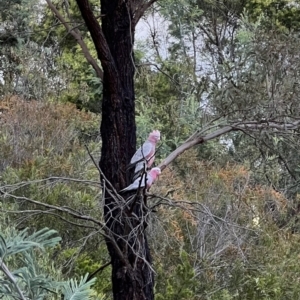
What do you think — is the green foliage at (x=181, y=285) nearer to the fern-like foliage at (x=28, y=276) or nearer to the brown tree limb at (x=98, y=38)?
the brown tree limb at (x=98, y=38)

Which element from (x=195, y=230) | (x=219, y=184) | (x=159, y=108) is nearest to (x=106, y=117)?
(x=195, y=230)

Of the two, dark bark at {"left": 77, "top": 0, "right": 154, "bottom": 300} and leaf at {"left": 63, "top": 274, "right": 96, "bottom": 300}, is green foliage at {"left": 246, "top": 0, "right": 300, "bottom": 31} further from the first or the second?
leaf at {"left": 63, "top": 274, "right": 96, "bottom": 300}

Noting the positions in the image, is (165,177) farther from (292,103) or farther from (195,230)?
(292,103)

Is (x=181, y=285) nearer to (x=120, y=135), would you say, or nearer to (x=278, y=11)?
(x=120, y=135)

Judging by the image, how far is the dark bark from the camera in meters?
1.90

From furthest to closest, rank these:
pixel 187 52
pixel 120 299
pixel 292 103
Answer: pixel 187 52, pixel 292 103, pixel 120 299

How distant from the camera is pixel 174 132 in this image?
580 centimetres

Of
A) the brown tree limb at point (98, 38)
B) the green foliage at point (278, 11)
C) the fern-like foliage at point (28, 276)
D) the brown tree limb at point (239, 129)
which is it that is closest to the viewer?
the fern-like foliage at point (28, 276)

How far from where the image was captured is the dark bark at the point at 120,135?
1897 mm

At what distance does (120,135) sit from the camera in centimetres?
197

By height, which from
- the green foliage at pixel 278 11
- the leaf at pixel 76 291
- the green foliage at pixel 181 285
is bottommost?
the green foliage at pixel 181 285

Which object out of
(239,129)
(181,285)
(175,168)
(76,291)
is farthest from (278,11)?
(76,291)

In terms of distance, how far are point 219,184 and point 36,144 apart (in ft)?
5.14

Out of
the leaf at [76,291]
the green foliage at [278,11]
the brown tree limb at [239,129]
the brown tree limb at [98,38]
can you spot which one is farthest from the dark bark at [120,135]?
the green foliage at [278,11]
